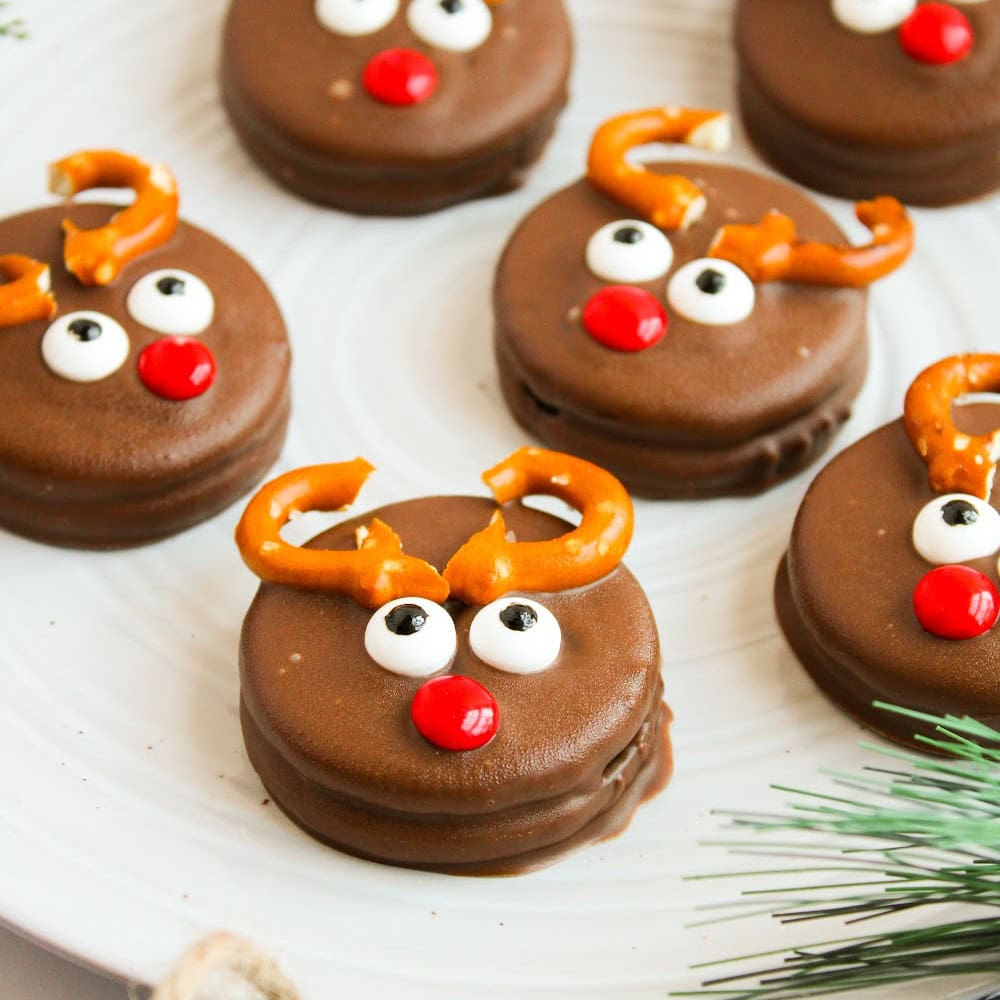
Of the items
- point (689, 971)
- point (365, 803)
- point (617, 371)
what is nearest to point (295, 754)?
point (365, 803)

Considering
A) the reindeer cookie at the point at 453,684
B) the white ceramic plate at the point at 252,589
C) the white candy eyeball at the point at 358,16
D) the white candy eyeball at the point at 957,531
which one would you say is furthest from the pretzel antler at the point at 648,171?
the white candy eyeball at the point at 957,531

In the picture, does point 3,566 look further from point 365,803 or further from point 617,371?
point 617,371

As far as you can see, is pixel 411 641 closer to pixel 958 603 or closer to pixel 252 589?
pixel 252 589

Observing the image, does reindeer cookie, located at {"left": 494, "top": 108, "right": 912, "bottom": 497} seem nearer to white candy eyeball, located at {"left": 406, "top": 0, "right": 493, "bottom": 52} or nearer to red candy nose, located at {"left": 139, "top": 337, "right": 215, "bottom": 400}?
white candy eyeball, located at {"left": 406, "top": 0, "right": 493, "bottom": 52}

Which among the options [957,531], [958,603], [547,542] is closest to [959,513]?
[957,531]

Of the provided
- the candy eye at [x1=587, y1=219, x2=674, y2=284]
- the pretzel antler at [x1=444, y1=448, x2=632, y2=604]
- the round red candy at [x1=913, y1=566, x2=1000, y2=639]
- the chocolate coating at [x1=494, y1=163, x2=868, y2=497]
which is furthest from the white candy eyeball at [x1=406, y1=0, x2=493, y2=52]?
the round red candy at [x1=913, y1=566, x2=1000, y2=639]

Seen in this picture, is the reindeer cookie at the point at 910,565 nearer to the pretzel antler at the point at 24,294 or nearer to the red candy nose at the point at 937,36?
the red candy nose at the point at 937,36
